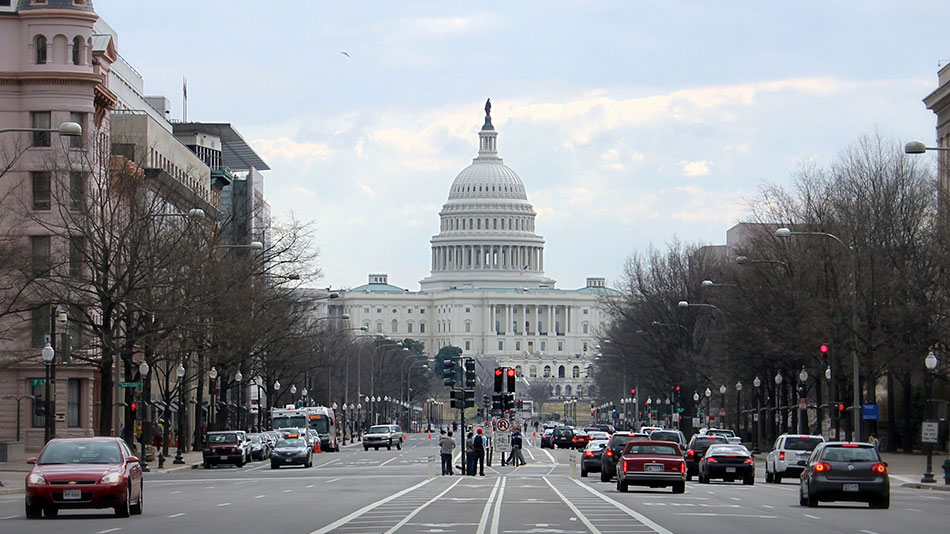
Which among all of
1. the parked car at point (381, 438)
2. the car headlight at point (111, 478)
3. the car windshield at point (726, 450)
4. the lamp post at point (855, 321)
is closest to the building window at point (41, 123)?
the lamp post at point (855, 321)

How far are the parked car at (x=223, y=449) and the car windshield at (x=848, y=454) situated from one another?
3811 cm

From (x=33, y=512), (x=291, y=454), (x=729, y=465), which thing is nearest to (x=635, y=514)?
(x=33, y=512)

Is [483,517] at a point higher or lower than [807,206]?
lower

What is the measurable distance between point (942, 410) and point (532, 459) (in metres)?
34.0

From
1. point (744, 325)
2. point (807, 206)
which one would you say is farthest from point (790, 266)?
point (744, 325)

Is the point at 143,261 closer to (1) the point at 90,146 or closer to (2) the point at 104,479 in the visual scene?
(1) the point at 90,146

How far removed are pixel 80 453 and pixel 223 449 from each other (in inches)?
1551

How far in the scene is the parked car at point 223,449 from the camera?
69.0 metres

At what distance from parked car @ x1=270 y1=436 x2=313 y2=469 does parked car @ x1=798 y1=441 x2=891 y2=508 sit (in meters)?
34.6

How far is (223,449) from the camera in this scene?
6912cm

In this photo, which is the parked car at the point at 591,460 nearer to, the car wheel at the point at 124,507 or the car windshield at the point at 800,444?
the car windshield at the point at 800,444

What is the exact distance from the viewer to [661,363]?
104375 millimetres

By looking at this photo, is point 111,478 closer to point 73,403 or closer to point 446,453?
point 446,453

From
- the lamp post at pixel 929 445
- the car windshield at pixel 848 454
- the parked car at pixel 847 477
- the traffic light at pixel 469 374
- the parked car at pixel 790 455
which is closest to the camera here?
the parked car at pixel 847 477
